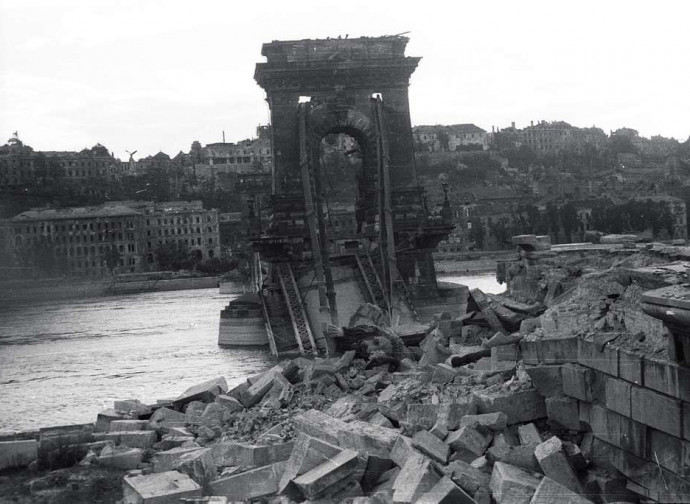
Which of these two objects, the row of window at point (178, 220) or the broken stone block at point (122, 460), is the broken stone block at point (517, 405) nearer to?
the broken stone block at point (122, 460)

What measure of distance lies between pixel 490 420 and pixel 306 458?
6.87 feet

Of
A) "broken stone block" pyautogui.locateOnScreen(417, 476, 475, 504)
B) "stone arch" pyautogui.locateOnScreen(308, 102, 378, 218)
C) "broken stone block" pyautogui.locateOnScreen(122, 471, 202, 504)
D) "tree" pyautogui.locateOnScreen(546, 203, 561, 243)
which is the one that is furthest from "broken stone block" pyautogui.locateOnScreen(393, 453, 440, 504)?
"tree" pyautogui.locateOnScreen(546, 203, 561, 243)

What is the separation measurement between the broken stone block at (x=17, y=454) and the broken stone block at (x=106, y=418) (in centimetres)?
226

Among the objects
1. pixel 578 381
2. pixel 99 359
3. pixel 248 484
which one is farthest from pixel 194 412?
pixel 99 359

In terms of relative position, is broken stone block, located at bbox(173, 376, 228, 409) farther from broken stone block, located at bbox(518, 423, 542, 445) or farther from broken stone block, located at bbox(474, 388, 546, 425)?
broken stone block, located at bbox(518, 423, 542, 445)

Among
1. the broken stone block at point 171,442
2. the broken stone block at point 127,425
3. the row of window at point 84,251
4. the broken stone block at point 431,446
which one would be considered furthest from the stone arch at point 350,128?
the row of window at point 84,251

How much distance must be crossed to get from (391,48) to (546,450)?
32.9m

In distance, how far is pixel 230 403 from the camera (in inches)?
596

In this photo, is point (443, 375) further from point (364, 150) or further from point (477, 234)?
point (477, 234)

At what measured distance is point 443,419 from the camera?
10227mm

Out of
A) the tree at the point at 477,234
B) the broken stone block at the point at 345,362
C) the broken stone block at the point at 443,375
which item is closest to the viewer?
the broken stone block at the point at 443,375

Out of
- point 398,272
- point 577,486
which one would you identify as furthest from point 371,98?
point 577,486

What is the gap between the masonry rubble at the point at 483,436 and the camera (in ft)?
27.8

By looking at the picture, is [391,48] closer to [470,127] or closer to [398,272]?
[398,272]
